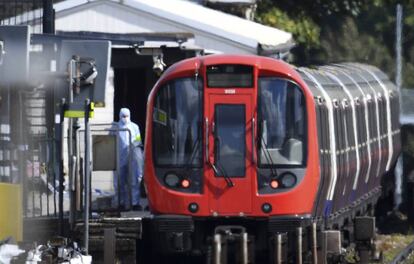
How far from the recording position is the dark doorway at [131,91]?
28047mm

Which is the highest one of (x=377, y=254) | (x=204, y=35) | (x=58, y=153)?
(x=204, y=35)

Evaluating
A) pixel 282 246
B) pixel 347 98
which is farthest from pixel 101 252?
pixel 347 98

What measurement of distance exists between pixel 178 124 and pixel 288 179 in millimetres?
1472

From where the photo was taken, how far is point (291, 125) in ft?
59.3

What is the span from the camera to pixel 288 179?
18000 millimetres

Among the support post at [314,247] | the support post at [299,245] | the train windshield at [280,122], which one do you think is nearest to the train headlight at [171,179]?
the train windshield at [280,122]

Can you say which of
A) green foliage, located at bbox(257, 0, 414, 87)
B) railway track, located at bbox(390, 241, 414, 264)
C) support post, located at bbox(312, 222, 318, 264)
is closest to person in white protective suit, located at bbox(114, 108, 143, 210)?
support post, located at bbox(312, 222, 318, 264)

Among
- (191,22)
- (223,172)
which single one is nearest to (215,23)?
(191,22)

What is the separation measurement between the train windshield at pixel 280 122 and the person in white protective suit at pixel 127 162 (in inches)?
124

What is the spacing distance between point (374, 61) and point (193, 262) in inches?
744

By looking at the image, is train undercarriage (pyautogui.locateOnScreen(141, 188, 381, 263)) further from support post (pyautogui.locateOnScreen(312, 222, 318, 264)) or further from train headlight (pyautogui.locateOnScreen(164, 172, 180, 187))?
train headlight (pyautogui.locateOnScreen(164, 172, 180, 187))

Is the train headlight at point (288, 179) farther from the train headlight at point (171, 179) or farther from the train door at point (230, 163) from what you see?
the train headlight at point (171, 179)

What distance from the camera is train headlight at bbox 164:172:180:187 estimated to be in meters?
18.1

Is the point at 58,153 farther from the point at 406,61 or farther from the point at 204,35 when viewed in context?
the point at 406,61
